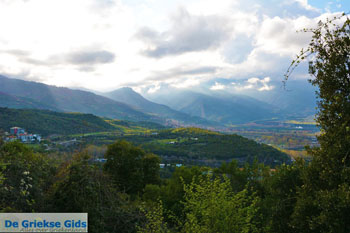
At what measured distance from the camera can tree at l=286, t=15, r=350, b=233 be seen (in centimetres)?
591

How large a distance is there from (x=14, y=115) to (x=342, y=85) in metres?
127

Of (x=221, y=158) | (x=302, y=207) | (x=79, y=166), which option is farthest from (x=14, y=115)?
Answer: (x=302, y=207)

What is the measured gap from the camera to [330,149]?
256 inches

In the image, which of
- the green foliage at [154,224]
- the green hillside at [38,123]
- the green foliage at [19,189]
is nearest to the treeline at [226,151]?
the green hillside at [38,123]

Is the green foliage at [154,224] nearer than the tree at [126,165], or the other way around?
the green foliage at [154,224]

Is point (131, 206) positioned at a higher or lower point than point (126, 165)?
higher

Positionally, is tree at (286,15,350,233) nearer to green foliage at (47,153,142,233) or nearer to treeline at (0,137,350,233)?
treeline at (0,137,350,233)

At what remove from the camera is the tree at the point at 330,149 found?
19.4 ft

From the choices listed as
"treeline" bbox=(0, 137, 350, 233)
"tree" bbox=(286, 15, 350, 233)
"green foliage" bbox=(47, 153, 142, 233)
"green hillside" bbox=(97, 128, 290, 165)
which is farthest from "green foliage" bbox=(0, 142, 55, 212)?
"green hillside" bbox=(97, 128, 290, 165)

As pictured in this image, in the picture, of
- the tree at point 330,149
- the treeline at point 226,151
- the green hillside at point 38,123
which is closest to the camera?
the tree at point 330,149

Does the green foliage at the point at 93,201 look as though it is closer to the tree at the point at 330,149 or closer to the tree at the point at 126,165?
the tree at the point at 330,149

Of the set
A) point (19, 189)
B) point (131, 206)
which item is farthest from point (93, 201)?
point (19, 189)

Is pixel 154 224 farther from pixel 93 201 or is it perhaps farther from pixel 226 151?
pixel 226 151

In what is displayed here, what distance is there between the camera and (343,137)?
20.8ft
